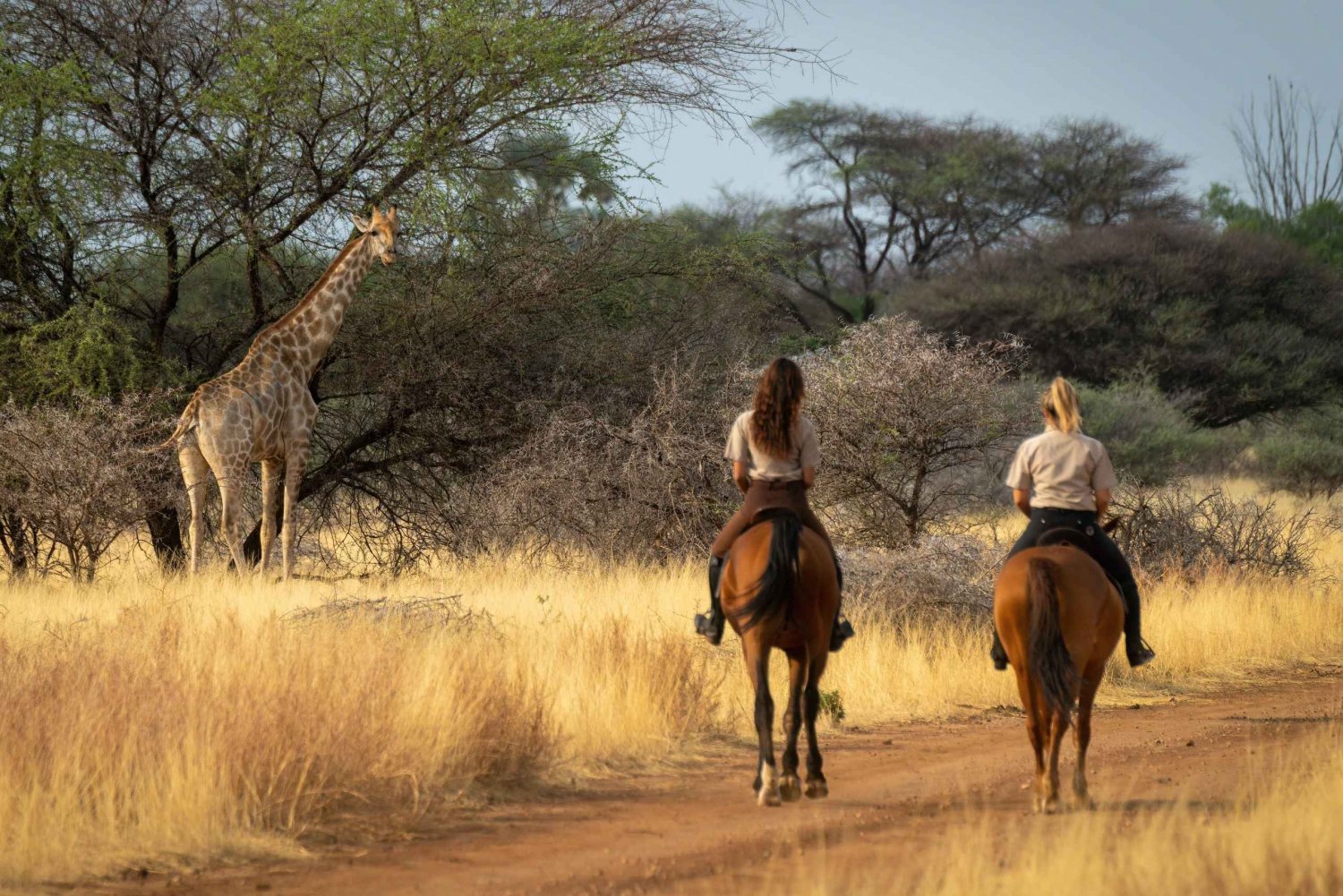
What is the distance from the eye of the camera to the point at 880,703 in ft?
29.2

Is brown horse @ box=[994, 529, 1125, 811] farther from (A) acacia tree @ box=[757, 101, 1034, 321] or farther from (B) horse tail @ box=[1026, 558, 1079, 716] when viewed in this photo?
(A) acacia tree @ box=[757, 101, 1034, 321]

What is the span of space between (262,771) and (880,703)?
14.0 ft

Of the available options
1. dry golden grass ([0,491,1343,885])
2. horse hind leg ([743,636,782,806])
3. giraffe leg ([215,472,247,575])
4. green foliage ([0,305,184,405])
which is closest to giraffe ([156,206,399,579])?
giraffe leg ([215,472,247,575])

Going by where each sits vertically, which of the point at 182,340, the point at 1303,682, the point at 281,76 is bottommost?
the point at 1303,682

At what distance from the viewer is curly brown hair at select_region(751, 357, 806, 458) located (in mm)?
6488

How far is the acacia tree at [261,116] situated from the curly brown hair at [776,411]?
7.84 meters

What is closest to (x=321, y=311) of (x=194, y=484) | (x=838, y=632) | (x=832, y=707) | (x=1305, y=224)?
(x=194, y=484)

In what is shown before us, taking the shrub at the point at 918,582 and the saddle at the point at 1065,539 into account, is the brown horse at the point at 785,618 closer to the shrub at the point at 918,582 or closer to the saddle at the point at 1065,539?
the saddle at the point at 1065,539

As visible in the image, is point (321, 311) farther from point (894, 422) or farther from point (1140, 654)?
point (1140, 654)

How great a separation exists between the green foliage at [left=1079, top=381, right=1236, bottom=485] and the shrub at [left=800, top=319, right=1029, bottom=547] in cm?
1109

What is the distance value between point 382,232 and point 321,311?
870mm

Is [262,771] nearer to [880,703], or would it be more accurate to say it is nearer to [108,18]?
[880,703]

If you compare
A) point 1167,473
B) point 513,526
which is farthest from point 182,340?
point 1167,473

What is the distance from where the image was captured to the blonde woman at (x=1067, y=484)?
6.62 meters
